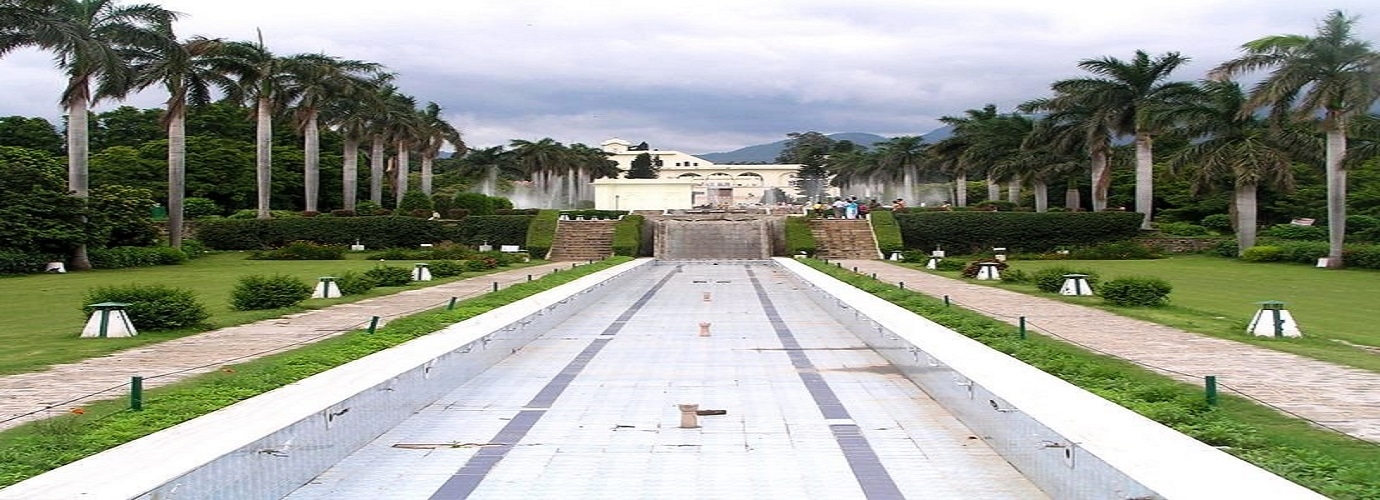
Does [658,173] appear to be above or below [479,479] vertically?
above

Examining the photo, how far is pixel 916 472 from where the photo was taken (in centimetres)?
593

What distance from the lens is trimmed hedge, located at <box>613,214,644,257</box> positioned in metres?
37.6

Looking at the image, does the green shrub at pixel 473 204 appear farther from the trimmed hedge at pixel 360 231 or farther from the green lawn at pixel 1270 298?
the green lawn at pixel 1270 298

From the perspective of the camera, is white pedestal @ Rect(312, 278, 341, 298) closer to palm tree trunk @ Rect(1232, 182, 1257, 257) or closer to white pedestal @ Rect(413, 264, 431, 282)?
white pedestal @ Rect(413, 264, 431, 282)

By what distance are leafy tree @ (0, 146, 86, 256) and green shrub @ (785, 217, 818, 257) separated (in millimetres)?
21955

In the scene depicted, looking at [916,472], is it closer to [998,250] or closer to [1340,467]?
[1340,467]

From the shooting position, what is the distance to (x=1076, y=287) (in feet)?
63.0

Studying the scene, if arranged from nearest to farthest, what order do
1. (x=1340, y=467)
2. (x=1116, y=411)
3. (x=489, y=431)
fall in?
1. (x=1340, y=467)
2. (x=1116, y=411)
3. (x=489, y=431)

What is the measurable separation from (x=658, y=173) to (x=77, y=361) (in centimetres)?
11548

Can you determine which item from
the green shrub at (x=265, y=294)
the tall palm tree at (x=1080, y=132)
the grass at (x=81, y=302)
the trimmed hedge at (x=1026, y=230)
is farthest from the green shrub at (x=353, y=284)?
the tall palm tree at (x=1080, y=132)

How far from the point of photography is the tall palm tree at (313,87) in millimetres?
42531

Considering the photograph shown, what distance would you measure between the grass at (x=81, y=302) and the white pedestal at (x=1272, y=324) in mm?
12312

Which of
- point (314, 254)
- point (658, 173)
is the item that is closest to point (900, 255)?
point (314, 254)

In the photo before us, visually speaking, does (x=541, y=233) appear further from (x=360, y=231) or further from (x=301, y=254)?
(x=301, y=254)
